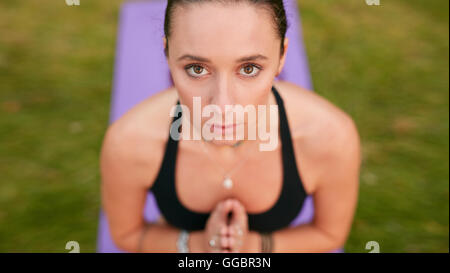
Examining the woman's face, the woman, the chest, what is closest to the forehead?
the woman's face

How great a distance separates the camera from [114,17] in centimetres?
426

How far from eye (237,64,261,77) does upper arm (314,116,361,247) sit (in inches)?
23.2

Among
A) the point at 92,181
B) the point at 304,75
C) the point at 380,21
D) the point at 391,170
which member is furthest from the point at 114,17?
the point at 391,170

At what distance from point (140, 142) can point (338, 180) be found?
84 cm

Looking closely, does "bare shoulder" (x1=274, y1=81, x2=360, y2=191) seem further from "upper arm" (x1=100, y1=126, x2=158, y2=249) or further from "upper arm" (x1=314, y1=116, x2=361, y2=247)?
Answer: "upper arm" (x1=100, y1=126, x2=158, y2=249)

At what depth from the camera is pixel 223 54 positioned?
107cm

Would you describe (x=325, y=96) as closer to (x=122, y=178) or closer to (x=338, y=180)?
(x=338, y=180)

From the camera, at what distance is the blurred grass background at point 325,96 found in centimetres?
282

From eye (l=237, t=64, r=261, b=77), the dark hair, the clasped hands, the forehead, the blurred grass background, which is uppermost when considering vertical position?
the blurred grass background

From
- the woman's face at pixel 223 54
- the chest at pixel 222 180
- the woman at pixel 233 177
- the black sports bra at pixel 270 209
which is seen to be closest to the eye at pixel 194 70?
the woman's face at pixel 223 54

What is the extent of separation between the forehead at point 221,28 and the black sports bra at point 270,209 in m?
0.50

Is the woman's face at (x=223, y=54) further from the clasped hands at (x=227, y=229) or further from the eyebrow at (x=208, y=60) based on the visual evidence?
the clasped hands at (x=227, y=229)

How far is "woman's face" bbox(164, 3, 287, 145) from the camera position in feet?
3.49
